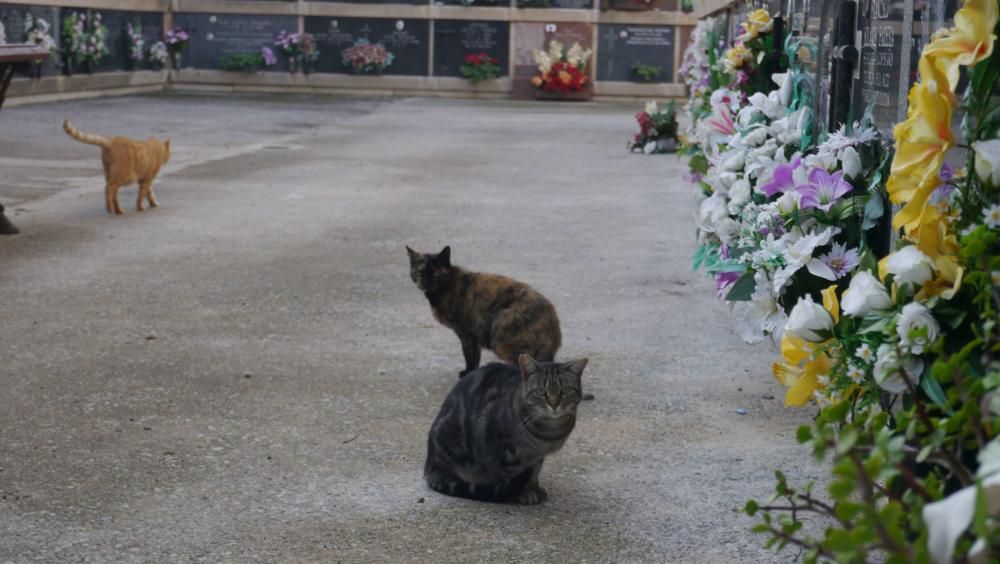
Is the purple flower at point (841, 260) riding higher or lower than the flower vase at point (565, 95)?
higher

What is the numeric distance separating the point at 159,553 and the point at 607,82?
26.3 metres

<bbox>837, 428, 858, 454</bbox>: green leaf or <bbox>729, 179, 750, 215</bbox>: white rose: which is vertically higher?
<bbox>837, 428, 858, 454</bbox>: green leaf

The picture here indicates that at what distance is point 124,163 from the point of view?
9953 mm

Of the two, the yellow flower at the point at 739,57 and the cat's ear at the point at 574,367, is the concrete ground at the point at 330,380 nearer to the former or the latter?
the cat's ear at the point at 574,367

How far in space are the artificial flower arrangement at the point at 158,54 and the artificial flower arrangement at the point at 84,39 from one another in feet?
6.53

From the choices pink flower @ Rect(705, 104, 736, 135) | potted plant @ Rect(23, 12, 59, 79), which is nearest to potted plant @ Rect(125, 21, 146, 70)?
potted plant @ Rect(23, 12, 59, 79)

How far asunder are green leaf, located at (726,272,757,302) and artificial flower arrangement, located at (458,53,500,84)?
24225 millimetres

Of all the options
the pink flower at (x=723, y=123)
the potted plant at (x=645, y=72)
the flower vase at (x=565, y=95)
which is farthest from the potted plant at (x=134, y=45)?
the pink flower at (x=723, y=123)

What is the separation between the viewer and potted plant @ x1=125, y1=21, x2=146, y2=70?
26.7 m

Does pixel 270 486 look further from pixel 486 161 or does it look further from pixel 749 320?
pixel 486 161

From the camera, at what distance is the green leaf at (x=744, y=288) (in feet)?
15.1

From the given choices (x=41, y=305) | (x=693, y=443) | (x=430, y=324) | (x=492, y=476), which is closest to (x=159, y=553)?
(x=492, y=476)

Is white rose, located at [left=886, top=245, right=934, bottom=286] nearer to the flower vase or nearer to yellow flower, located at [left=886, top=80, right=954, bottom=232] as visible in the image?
yellow flower, located at [left=886, top=80, right=954, bottom=232]

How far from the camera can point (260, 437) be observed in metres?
4.63
